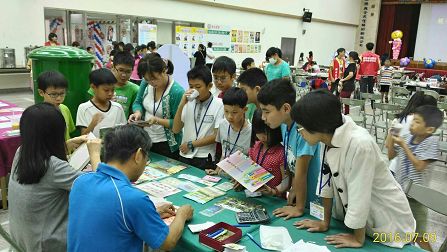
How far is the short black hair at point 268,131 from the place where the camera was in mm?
2068

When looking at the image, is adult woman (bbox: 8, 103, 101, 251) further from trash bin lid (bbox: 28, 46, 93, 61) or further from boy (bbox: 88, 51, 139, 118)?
trash bin lid (bbox: 28, 46, 93, 61)

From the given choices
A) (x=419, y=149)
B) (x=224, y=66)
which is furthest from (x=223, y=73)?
(x=419, y=149)

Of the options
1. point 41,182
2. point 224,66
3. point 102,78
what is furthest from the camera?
point 224,66

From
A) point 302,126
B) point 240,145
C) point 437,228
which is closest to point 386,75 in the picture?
point 437,228

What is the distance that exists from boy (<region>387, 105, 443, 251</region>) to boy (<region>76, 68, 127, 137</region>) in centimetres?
210

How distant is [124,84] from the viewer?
3195 mm

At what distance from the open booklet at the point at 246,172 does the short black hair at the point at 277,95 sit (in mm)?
393

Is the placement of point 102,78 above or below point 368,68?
below

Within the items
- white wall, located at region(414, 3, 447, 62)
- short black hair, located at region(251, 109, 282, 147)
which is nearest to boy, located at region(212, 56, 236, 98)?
short black hair, located at region(251, 109, 282, 147)

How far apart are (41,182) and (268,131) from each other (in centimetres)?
121

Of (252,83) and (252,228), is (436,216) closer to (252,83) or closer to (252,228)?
(252,83)

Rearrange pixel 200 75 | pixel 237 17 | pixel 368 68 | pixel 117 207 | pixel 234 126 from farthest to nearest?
pixel 237 17, pixel 368 68, pixel 200 75, pixel 234 126, pixel 117 207

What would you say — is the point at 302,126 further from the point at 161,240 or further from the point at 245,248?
the point at 161,240

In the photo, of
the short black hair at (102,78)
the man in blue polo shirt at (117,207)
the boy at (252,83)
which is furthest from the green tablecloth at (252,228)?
the short black hair at (102,78)
